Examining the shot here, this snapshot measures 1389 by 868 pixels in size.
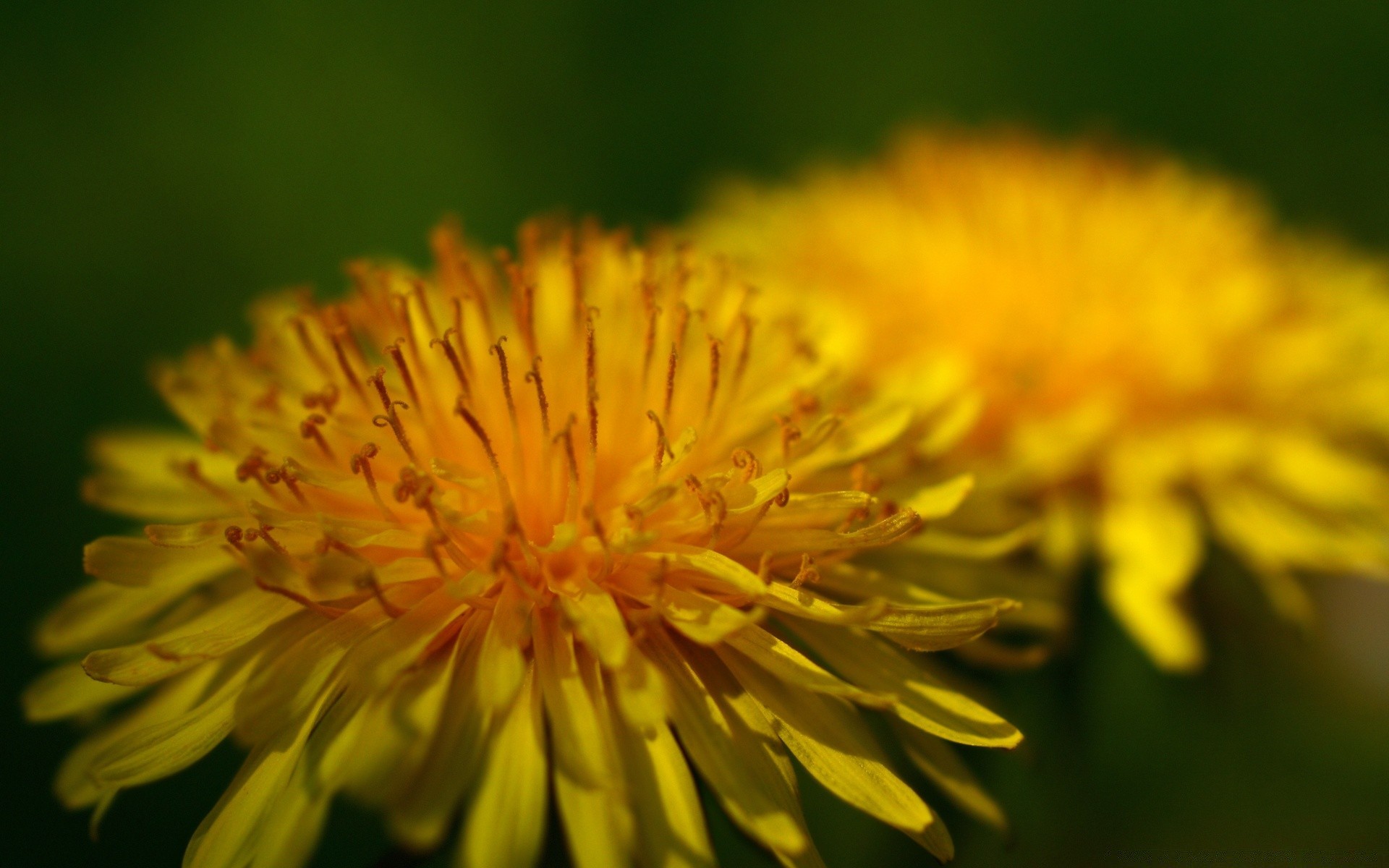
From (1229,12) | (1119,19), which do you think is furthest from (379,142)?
(1229,12)

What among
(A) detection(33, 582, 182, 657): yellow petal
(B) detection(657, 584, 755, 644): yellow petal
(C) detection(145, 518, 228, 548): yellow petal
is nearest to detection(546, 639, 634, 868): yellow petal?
(B) detection(657, 584, 755, 644): yellow petal

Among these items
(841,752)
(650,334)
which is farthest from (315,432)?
(841,752)

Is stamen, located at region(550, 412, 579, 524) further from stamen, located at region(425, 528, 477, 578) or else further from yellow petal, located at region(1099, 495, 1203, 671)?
yellow petal, located at region(1099, 495, 1203, 671)

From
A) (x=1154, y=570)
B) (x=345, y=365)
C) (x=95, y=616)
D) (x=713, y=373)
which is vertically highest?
(x=345, y=365)

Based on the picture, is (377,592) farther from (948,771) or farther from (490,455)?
(948,771)

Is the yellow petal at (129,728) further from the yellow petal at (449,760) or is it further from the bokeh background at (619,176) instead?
the bokeh background at (619,176)
